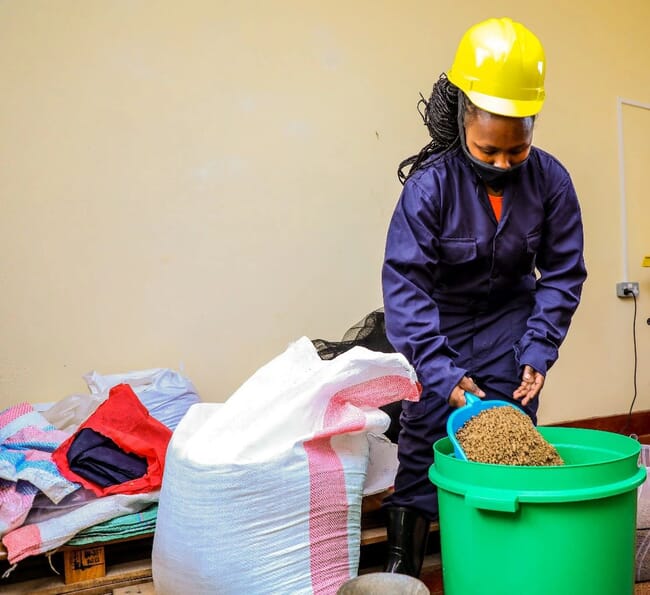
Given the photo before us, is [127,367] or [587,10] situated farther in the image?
[587,10]

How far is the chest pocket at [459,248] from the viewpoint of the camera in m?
1.69

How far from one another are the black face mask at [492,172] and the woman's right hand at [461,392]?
1.51 ft

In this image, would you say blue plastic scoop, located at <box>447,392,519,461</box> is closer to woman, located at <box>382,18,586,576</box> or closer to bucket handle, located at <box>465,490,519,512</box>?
woman, located at <box>382,18,586,576</box>

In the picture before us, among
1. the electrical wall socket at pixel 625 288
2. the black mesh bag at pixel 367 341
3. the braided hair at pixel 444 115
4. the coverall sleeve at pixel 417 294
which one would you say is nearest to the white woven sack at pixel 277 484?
the coverall sleeve at pixel 417 294

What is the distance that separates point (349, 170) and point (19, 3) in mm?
1290

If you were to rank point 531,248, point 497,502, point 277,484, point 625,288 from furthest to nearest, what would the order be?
1. point 625,288
2. point 531,248
3. point 277,484
4. point 497,502

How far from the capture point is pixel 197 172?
265 centimetres

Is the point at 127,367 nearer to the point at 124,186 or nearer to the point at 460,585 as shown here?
the point at 124,186

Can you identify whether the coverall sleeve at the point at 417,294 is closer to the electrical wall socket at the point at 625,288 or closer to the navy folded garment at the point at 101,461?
the navy folded garment at the point at 101,461

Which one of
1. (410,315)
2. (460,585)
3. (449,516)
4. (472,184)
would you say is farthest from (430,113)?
(460,585)

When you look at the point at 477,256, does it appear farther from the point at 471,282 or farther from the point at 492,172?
the point at 492,172

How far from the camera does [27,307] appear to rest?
2.43m

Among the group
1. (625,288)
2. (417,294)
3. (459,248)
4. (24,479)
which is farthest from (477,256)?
(625,288)

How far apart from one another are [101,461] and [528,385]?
1033mm
